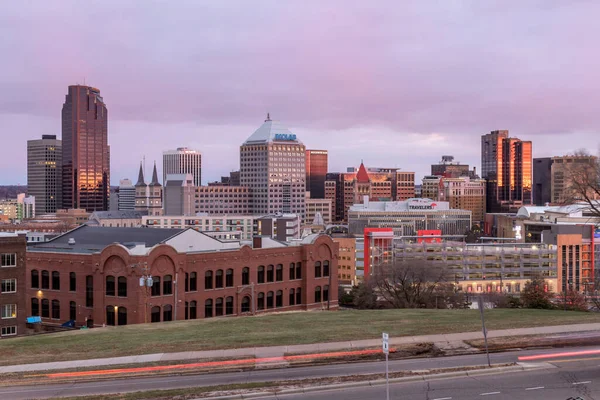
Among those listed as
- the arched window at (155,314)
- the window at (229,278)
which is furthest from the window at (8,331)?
the window at (229,278)

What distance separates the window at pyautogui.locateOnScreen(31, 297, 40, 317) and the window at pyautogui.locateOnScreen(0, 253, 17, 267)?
33.5 feet

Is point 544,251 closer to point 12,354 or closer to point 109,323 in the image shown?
point 109,323

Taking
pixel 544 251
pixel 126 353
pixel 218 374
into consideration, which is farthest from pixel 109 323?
pixel 544 251

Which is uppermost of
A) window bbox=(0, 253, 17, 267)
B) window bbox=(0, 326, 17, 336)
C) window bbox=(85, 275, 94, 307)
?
window bbox=(0, 253, 17, 267)

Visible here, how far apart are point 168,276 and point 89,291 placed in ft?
27.3

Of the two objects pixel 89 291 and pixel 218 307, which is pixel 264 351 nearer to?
pixel 89 291

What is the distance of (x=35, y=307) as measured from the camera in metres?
74.6

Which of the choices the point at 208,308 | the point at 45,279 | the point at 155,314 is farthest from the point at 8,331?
the point at 208,308

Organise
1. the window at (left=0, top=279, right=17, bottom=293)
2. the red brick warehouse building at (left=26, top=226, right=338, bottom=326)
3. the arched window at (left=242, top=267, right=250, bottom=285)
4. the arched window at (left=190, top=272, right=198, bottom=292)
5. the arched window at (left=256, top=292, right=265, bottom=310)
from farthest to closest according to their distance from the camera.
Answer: the arched window at (left=256, top=292, right=265, bottom=310) → the arched window at (left=242, top=267, right=250, bottom=285) → the arched window at (left=190, top=272, right=198, bottom=292) → the red brick warehouse building at (left=26, top=226, right=338, bottom=326) → the window at (left=0, top=279, right=17, bottom=293)

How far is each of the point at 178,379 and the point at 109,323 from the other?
40.1 metres

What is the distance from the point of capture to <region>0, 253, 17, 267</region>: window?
65062mm

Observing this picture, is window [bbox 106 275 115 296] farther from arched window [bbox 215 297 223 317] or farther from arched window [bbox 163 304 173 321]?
arched window [bbox 215 297 223 317]

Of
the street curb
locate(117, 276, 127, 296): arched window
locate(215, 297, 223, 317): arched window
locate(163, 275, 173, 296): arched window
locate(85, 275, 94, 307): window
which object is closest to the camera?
the street curb

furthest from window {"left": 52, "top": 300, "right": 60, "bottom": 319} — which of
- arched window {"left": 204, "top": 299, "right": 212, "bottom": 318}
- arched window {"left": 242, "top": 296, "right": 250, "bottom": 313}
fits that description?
arched window {"left": 242, "top": 296, "right": 250, "bottom": 313}
